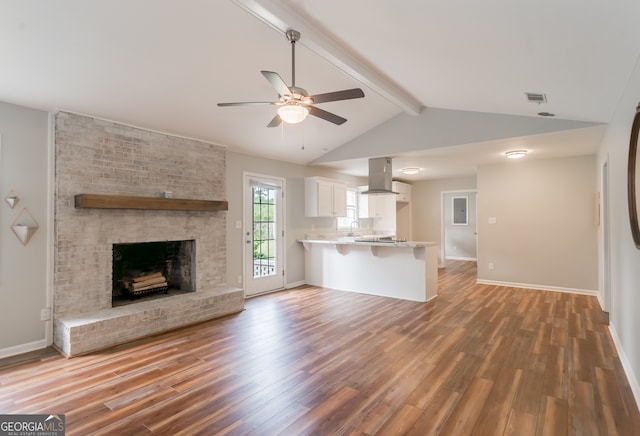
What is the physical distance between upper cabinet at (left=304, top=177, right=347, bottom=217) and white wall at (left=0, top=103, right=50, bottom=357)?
4.06 meters

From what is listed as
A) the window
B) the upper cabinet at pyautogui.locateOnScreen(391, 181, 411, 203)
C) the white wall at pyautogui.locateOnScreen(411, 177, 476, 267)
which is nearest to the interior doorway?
the white wall at pyautogui.locateOnScreen(411, 177, 476, 267)

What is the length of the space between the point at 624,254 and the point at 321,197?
4545 mm

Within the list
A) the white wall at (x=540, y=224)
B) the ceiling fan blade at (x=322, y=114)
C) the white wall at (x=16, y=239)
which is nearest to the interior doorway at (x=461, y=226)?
the white wall at (x=540, y=224)

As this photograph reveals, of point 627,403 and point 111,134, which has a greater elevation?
point 111,134

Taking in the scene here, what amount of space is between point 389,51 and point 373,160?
9.20 ft

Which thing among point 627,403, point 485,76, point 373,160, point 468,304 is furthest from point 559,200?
point 627,403

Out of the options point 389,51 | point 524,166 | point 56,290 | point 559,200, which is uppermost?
point 389,51

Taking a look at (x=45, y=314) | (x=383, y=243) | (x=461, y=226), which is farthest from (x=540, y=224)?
(x=45, y=314)

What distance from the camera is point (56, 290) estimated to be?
3.55 m

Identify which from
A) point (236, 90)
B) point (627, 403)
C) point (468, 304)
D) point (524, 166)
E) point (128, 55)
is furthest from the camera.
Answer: point (524, 166)

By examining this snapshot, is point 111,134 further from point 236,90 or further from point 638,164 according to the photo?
point 638,164

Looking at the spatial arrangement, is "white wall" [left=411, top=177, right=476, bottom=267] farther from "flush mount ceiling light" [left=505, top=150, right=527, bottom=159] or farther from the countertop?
the countertop

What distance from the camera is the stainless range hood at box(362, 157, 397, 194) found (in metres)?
5.76

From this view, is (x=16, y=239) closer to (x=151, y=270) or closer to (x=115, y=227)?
(x=115, y=227)
